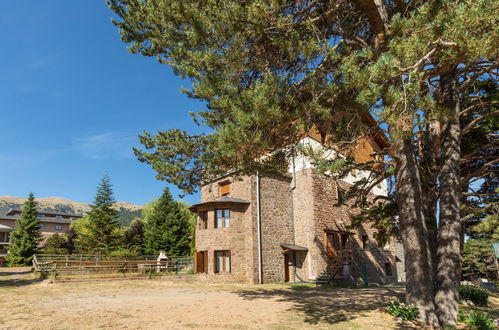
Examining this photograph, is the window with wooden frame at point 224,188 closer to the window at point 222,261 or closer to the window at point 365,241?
the window at point 222,261

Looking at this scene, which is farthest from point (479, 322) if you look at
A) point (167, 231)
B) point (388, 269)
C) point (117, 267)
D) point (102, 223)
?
point (102, 223)

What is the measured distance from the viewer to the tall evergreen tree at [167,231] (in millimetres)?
34188

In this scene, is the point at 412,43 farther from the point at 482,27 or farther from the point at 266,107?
the point at 266,107

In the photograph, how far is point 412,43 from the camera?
638 centimetres

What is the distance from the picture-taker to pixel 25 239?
3644 centimetres

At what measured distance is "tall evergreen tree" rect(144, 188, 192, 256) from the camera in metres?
34.2

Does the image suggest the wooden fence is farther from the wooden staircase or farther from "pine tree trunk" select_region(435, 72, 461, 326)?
"pine tree trunk" select_region(435, 72, 461, 326)

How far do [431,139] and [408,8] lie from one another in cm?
464

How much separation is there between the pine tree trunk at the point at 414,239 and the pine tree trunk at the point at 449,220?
317 mm

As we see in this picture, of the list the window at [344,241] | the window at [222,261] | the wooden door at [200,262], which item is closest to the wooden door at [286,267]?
the window at [222,261]

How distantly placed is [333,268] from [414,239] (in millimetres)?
12446

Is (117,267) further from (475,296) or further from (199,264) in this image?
(475,296)

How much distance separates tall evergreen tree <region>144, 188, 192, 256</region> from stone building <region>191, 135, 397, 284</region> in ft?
43.5

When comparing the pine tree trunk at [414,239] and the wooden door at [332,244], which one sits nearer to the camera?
the pine tree trunk at [414,239]
